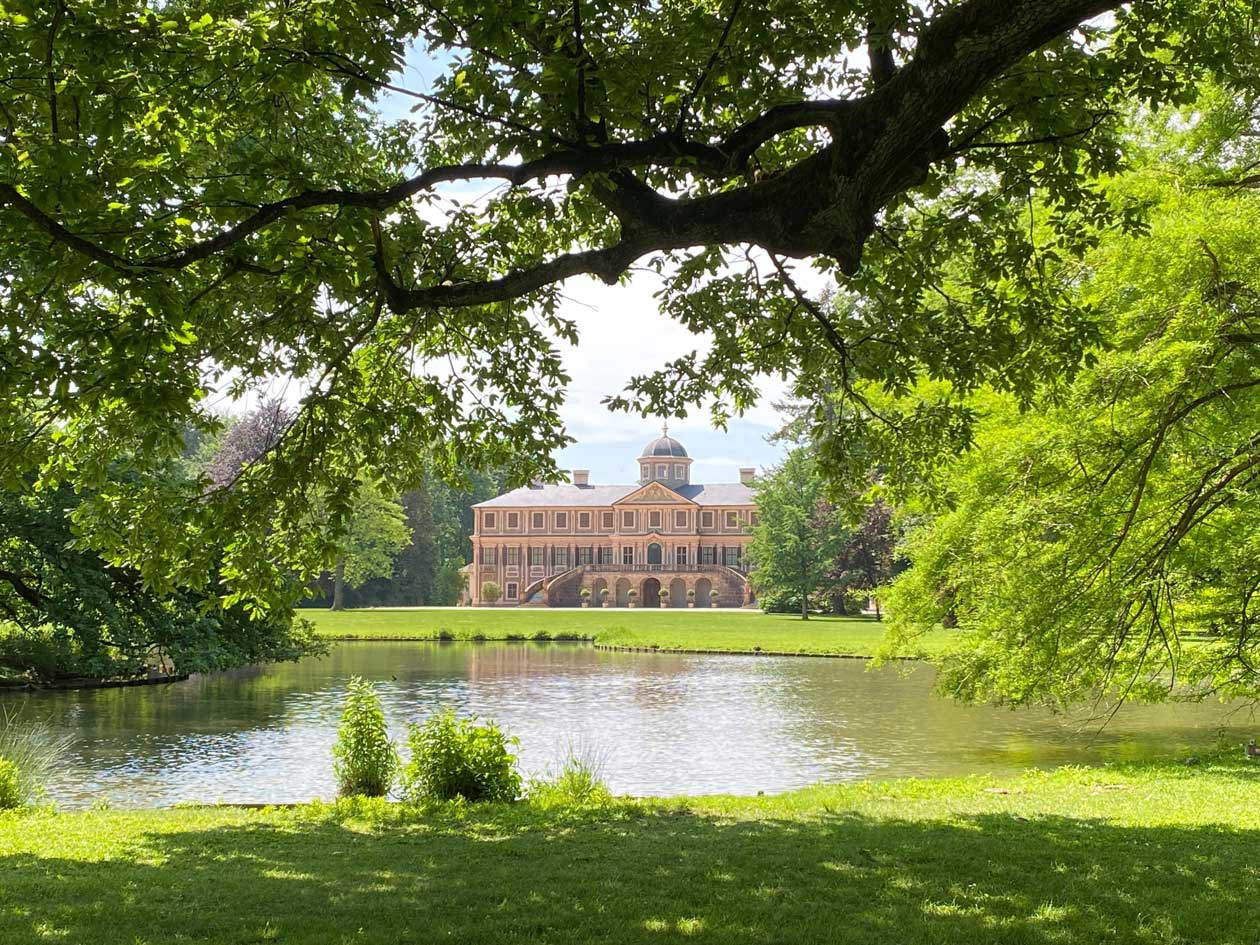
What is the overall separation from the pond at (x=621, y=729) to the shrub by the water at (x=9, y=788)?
1.75 m

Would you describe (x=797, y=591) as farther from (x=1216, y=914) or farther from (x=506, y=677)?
(x=1216, y=914)

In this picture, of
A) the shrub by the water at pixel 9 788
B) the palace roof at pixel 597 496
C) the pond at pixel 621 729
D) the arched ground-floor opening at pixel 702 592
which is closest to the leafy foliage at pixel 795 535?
the arched ground-floor opening at pixel 702 592

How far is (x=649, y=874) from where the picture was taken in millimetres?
6789

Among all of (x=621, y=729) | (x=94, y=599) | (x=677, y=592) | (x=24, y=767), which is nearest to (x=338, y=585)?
(x=677, y=592)

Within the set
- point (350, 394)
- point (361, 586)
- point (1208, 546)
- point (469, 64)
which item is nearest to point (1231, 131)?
point (1208, 546)

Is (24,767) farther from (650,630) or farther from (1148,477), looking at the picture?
(650,630)

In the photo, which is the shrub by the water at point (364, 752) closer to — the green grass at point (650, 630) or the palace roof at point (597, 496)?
the green grass at point (650, 630)

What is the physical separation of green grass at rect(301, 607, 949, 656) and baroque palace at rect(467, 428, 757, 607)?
20.6m

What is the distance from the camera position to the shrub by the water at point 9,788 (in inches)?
401

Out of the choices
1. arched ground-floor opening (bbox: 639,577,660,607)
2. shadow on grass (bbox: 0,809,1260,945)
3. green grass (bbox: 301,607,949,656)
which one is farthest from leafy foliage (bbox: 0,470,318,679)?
arched ground-floor opening (bbox: 639,577,660,607)

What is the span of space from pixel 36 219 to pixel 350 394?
3.92m

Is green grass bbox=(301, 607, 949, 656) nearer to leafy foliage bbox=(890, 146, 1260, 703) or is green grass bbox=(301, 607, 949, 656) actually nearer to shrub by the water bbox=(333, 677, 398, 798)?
leafy foliage bbox=(890, 146, 1260, 703)

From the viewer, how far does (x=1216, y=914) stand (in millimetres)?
5719

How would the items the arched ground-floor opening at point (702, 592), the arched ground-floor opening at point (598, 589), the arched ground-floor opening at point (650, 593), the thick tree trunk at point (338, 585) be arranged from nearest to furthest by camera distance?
the thick tree trunk at point (338, 585), the arched ground-floor opening at point (702, 592), the arched ground-floor opening at point (650, 593), the arched ground-floor opening at point (598, 589)
